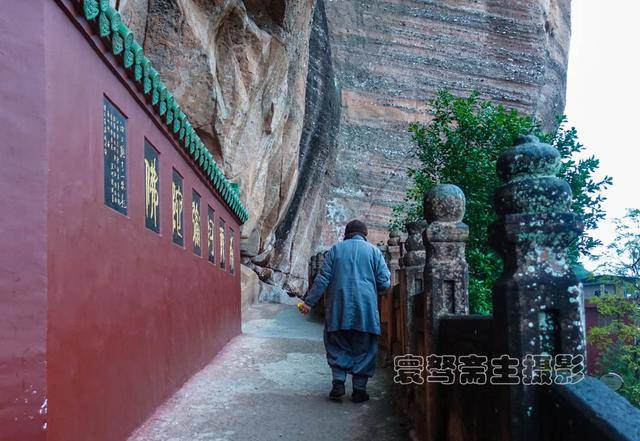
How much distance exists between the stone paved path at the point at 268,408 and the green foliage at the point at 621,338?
8.05 m

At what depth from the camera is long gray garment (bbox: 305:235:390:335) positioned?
16.4 feet

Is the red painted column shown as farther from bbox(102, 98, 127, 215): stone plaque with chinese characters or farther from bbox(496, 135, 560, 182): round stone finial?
bbox(496, 135, 560, 182): round stone finial

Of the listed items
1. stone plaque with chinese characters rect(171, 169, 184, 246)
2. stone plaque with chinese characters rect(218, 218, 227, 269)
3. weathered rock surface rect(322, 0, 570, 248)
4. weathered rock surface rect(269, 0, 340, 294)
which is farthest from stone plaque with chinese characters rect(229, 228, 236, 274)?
weathered rock surface rect(322, 0, 570, 248)

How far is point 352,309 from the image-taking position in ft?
16.5

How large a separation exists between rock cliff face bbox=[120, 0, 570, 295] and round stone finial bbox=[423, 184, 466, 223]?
19.0 ft

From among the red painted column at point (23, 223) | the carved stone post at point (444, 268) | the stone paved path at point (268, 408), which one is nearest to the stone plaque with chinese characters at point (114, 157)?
the red painted column at point (23, 223)

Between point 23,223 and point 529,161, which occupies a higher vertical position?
point 529,161

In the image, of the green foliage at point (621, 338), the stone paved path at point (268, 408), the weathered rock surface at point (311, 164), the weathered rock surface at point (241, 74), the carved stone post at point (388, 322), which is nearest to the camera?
the stone paved path at point (268, 408)

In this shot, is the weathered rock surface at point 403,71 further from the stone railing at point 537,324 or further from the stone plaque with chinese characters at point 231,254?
the stone railing at point 537,324

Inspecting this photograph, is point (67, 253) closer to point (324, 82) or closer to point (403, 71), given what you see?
point (324, 82)

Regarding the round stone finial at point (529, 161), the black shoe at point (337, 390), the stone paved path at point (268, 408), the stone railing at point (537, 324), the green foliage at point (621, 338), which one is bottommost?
the green foliage at point (621, 338)

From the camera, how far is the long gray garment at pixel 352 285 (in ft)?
16.4

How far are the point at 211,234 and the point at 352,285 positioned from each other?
354cm

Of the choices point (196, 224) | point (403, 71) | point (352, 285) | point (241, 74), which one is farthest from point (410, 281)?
point (403, 71)
